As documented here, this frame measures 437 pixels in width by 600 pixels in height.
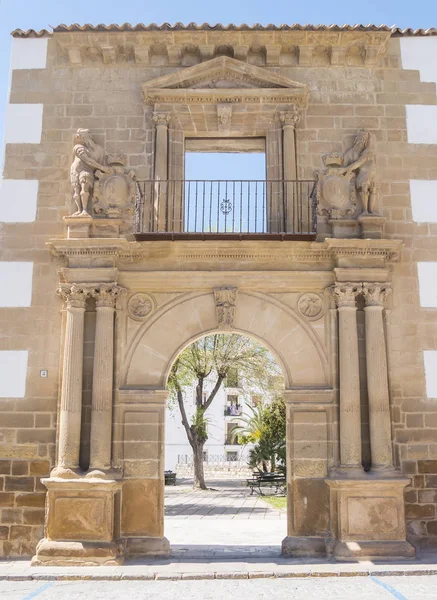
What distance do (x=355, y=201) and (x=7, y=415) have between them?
525 centimetres

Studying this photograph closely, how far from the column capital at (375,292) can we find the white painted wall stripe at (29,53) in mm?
5477

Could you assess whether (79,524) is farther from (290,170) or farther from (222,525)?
(290,170)

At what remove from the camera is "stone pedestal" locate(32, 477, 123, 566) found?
7602mm

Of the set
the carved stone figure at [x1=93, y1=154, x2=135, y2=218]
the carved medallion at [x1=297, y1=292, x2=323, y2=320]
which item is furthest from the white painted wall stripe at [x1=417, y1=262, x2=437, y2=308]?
the carved stone figure at [x1=93, y1=154, x2=135, y2=218]

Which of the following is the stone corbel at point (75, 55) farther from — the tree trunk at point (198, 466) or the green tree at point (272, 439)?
the green tree at point (272, 439)

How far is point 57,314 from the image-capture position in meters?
8.77

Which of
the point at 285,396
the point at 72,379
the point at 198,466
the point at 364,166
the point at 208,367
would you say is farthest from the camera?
the point at 208,367

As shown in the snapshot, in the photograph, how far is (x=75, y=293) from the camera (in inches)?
334

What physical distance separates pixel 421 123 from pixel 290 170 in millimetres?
1985

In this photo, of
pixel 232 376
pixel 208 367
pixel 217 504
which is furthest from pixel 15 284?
pixel 232 376

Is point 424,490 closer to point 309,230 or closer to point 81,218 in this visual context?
point 309,230

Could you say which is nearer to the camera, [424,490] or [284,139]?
[424,490]

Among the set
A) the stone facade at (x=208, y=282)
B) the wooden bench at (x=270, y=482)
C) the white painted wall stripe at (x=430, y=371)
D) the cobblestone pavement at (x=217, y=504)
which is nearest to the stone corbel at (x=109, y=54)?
the stone facade at (x=208, y=282)

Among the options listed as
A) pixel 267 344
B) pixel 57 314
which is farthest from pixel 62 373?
pixel 267 344
